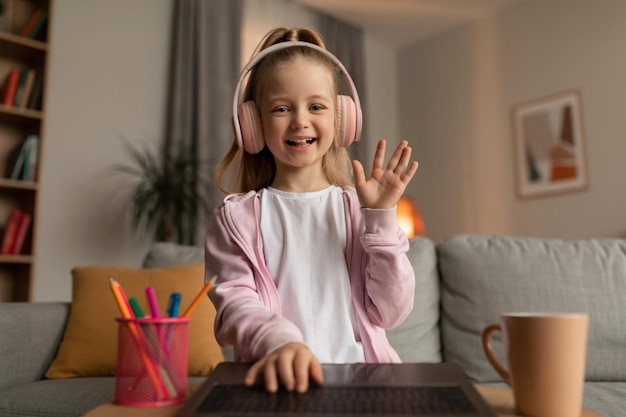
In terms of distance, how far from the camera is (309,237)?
981 mm

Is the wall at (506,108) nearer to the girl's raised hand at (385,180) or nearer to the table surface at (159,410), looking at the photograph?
the girl's raised hand at (385,180)

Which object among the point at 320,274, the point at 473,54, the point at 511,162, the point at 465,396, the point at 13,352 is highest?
the point at 473,54

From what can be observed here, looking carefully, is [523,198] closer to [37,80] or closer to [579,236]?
[579,236]

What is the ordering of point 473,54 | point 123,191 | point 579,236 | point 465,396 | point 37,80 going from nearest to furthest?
A: 1. point 465,396
2. point 37,80
3. point 123,191
4. point 579,236
5. point 473,54

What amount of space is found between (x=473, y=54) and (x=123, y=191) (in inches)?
106

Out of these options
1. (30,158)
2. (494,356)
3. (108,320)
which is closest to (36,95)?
(30,158)

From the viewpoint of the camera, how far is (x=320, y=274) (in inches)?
37.7

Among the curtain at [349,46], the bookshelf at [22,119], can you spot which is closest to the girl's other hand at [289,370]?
the bookshelf at [22,119]

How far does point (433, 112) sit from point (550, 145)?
1.03 m

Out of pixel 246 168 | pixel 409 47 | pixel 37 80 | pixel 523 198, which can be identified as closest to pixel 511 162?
pixel 523 198

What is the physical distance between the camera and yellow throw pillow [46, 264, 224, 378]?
165 centimetres

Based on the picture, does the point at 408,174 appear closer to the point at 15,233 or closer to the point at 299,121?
the point at 299,121

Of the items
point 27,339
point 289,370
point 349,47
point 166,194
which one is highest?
point 349,47

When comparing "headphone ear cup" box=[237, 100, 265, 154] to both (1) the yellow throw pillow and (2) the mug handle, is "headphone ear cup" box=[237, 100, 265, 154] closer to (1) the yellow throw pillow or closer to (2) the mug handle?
(2) the mug handle
